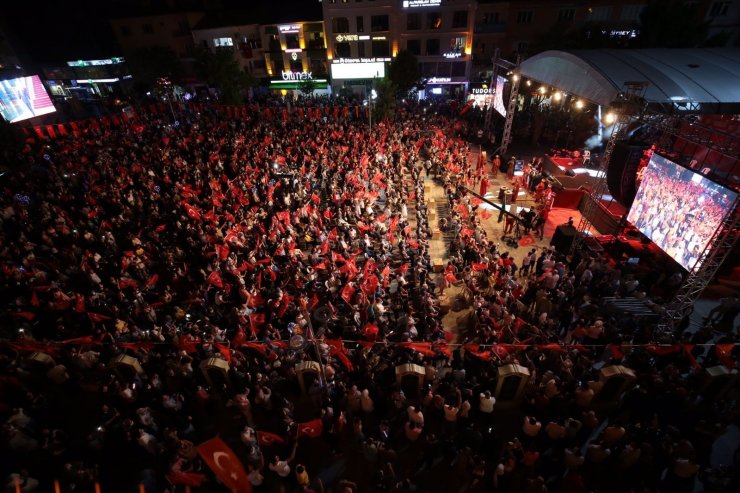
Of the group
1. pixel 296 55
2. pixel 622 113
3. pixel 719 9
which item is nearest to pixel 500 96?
pixel 622 113

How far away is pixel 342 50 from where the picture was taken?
132 ft

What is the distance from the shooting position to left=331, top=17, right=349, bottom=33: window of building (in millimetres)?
38312

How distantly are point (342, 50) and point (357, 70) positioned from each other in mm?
2758

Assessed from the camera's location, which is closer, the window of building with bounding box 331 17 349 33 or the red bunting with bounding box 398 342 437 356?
the red bunting with bounding box 398 342 437 356

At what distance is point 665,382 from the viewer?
29.2ft

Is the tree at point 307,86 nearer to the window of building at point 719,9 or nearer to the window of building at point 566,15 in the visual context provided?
the window of building at point 566,15

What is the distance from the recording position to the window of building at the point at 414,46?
38031mm

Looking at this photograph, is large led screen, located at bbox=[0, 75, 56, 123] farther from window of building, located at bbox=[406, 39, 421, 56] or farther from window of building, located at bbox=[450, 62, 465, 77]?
window of building, located at bbox=[450, 62, 465, 77]

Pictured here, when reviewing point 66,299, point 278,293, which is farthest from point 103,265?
point 278,293

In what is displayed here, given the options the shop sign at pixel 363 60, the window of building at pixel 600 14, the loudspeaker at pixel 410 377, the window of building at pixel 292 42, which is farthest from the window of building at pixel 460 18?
the loudspeaker at pixel 410 377

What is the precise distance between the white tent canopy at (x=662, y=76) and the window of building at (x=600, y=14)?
19512 millimetres

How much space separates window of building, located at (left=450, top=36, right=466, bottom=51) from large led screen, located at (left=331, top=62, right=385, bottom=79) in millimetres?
7503

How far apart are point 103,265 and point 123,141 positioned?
1506cm

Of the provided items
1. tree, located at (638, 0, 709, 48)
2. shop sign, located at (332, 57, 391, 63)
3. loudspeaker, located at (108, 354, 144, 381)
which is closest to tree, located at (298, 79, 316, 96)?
shop sign, located at (332, 57, 391, 63)
